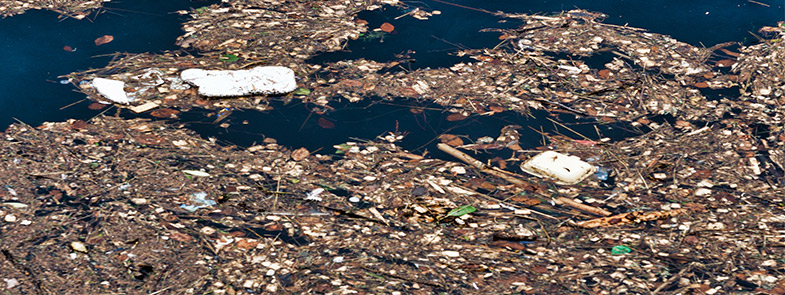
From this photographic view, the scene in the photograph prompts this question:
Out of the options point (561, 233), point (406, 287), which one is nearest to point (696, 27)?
point (561, 233)

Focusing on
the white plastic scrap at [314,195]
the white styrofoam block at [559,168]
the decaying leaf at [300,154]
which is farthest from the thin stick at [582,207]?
the decaying leaf at [300,154]

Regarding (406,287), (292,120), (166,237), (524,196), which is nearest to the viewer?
(406,287)

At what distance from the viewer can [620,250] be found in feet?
8.23

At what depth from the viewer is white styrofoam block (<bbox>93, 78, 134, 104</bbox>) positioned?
349 centimetres

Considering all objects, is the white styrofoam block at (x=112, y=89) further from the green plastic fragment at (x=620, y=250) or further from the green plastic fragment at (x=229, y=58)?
the green plastic fragment at (x=620, y=250)

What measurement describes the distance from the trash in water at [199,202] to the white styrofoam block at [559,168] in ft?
4.60

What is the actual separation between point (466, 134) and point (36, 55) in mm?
2584

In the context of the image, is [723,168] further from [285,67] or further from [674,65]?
[285,67]

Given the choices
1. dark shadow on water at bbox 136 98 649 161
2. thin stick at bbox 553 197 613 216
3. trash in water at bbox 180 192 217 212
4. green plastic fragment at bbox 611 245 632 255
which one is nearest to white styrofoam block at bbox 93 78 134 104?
dark shadow on water at bbox 136 98 649 161

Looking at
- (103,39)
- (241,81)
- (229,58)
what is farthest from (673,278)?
(103,39)

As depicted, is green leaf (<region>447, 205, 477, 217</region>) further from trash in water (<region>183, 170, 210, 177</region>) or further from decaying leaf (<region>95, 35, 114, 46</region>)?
decaying leaf (<region>95, 35, 114, 46</region>)

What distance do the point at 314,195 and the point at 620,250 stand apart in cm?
125

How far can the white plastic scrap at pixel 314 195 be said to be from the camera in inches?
110

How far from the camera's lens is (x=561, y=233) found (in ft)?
8.59
